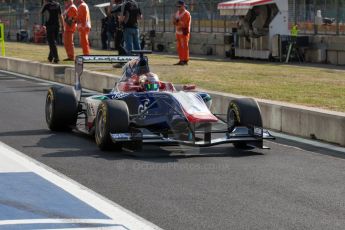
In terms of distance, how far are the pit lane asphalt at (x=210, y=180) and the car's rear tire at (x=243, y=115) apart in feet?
0.98

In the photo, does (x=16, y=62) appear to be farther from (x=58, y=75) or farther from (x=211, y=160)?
(x=211, y=160)

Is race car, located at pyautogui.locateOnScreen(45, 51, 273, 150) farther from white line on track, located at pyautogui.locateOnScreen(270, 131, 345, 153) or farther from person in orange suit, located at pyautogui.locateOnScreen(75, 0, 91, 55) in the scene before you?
person in orange suit, located at pyautogui.locateOnScreen(75, 0, 91, 55)

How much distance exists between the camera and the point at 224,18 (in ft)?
126

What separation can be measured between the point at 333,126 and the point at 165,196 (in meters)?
4.35

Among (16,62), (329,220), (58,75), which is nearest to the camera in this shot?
(329,220)

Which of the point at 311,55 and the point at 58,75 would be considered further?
the point at 311,55

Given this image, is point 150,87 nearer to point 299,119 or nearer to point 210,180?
point 299,119

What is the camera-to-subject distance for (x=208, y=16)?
131 feet

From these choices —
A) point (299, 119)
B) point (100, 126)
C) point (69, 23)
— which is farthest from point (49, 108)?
point (69, 23)

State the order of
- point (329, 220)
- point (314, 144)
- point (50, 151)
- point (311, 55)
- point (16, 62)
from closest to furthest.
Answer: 1. point (329, 220)
2. point (50, 151)
3. point (314, 144)
4. point (16, 62)
5. point (311, 55)

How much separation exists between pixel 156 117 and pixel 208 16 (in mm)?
28764

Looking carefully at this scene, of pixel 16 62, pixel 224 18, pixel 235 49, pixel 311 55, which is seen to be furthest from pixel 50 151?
pixel 224 18

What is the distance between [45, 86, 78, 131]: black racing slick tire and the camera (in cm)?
1295

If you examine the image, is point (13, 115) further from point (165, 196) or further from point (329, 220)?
point (329, 220)
